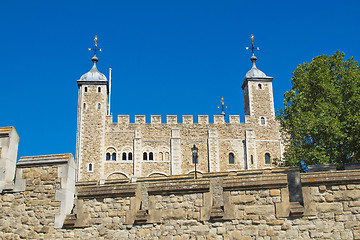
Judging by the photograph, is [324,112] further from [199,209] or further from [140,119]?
[140,119]

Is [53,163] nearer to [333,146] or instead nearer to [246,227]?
[246,227]

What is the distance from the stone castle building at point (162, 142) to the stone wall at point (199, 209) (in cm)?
3262

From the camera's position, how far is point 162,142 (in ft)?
145

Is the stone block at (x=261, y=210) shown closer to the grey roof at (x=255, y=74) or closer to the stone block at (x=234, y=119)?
the stone block at (x=234, y=119)

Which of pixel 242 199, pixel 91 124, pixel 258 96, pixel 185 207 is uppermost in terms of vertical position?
pixel 258 96

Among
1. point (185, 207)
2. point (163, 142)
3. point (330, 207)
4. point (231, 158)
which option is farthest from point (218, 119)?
point (330, 207)

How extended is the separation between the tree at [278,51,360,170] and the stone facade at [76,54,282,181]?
1652 centimetres

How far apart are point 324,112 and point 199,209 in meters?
17.4

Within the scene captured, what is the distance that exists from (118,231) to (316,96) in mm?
20341

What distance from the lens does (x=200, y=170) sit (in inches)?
1705

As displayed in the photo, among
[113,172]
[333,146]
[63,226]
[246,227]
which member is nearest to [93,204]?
[63,226]

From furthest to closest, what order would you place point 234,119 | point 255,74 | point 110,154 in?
point 255,74 < point 234,119 < point 110,154

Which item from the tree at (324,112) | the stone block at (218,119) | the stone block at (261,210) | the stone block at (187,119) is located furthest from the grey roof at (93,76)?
the stone block at (261,210)

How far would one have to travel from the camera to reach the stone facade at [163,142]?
42781 millimetres
